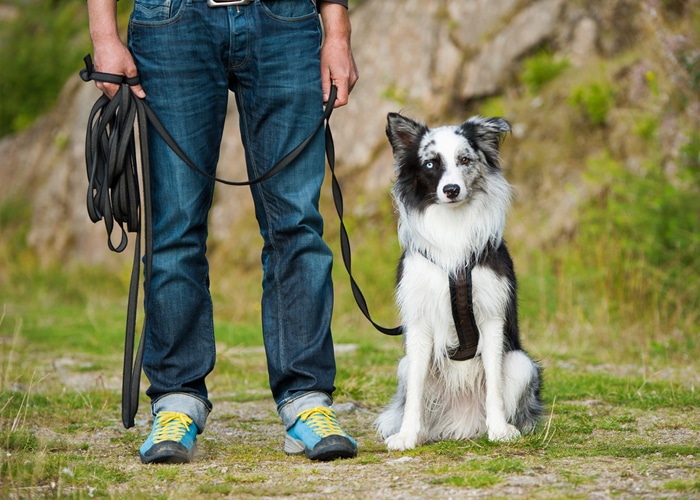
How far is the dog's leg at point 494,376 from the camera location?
3.56 m

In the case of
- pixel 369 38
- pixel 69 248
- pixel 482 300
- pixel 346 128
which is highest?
pixel 369 38

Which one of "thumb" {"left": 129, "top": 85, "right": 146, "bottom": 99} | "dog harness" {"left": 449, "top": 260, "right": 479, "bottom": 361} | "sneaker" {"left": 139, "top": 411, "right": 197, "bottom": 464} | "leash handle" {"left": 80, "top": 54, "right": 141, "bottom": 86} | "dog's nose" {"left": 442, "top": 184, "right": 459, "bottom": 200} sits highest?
"leash handle" {"left": 80, "top": 54, "right": 141, "bottom": 86}

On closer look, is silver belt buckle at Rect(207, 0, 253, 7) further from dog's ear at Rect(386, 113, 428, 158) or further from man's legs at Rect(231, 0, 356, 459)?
dog's ear at Rect(386, 113, 428, 158)

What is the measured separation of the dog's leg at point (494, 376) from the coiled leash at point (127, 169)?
954 millimetres

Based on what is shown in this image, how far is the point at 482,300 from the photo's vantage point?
353 cm

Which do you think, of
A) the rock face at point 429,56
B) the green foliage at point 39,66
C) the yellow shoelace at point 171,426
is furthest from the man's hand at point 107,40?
the green foliage at point 39,66

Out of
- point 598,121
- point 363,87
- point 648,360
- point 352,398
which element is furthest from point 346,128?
point 352,398

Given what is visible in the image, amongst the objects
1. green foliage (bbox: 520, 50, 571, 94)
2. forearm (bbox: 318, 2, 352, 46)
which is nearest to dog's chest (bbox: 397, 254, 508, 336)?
forearm (bbox: 318, 2, 352, 46)

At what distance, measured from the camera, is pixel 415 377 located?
11.9ft

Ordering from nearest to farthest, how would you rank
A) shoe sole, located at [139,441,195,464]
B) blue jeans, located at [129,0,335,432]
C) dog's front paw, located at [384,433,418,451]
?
1. shoe sole, located at [139,441,195,464]
2. blue jeans, located at [129,0,335,432]
3. dog's front paw, located at [384,433,418,451]

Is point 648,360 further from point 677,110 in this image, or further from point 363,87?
point 363,87

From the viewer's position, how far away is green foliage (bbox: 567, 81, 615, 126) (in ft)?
29.2

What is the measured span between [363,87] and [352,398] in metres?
7.15

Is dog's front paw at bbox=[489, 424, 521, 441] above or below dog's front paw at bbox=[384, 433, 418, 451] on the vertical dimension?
above
